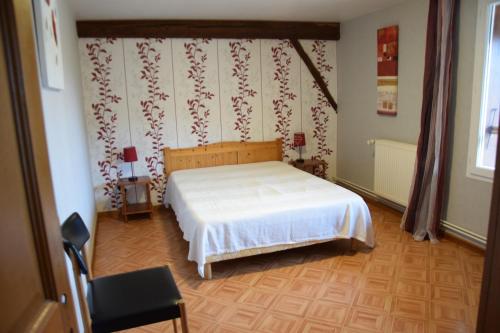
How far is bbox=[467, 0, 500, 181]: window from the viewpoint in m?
3.21

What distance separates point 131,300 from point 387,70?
150 inches

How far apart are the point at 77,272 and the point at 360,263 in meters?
2.39

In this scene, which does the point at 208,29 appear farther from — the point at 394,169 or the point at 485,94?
the point at 485,94

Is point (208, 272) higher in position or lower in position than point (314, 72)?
lower

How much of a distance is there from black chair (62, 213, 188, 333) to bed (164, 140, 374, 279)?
997 mm

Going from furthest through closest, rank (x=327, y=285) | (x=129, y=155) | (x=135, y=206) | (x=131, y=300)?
(x=135, y=206), (x=129, y=155), (x=327, y=285), (x=131, y=300)

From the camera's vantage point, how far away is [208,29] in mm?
4941

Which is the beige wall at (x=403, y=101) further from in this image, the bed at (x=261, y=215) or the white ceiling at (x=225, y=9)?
the bed at (x=261, y=215)

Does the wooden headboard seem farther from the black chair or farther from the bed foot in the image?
the black chair

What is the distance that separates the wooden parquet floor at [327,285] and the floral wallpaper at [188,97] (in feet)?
4.26

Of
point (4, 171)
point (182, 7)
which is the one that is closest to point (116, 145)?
point (182, 7)

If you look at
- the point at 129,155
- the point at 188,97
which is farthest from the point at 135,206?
the point at 188,97

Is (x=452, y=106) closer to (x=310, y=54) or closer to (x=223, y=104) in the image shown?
(x=310, y=54)

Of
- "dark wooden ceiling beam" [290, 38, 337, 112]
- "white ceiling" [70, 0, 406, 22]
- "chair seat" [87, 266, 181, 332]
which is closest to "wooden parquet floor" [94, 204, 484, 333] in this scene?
"chair seat" [87, 266, 181, 332]
